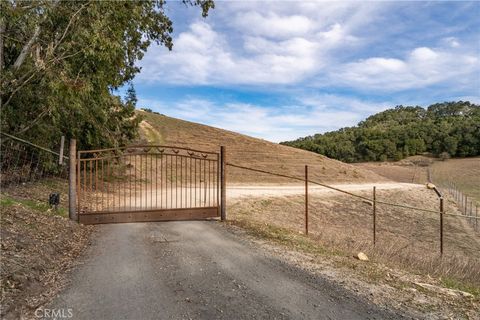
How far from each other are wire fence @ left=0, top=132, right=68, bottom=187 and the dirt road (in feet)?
19.0

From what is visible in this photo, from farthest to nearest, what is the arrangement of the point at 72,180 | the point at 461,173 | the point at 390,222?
the point at 461,173, the point at 390,222, the point at 72,180

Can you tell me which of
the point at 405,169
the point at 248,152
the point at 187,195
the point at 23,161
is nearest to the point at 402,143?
the point at 405,169

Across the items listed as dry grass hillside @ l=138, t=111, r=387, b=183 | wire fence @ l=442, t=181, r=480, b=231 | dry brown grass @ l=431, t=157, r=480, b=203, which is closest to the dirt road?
wire fence @ l=442, t=181, r=480, b=231

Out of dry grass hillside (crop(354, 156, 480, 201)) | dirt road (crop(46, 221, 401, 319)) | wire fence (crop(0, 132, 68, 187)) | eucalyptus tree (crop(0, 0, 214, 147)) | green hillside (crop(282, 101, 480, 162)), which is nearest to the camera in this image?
dirt road (crop(46, 221, 401, 319))

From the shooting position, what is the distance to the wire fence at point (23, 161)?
Answer: 1134 cm

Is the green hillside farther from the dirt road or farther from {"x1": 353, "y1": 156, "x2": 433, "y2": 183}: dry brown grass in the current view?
the dirt road

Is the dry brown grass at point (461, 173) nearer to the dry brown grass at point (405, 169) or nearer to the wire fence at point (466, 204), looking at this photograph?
the wire fence at point (466, 204)

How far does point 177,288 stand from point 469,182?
153 feet

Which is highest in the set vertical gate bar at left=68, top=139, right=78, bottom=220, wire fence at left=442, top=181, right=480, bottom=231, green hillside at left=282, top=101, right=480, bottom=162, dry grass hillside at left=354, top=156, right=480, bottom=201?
green hillside at left=282, top=101, right=480, bottom=162

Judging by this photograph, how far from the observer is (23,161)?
1266 centimetres

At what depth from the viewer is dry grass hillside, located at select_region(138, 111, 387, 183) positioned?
32656mm

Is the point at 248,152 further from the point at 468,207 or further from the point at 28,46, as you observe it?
the point at 28,46

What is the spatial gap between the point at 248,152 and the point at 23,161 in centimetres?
2509

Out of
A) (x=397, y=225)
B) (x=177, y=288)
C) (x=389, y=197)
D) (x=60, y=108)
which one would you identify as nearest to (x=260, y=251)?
(x=177, y=288)
